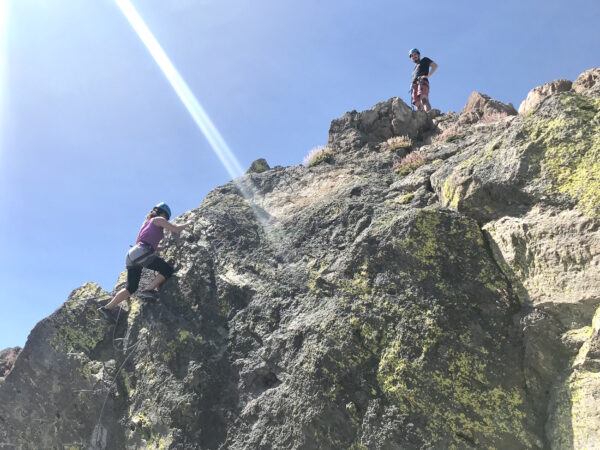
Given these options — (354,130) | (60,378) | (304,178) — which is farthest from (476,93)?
(60,378)

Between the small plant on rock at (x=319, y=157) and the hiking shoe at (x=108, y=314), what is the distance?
8.04 m

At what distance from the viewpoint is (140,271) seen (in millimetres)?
12289

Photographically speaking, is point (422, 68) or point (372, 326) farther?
point (422, 68)

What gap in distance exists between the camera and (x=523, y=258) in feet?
26.8

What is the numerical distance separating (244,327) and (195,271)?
2411 mm

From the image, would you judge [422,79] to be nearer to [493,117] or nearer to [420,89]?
[420,89]

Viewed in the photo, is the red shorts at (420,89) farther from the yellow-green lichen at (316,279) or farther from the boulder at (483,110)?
the yellow-green lichen at (316,279)

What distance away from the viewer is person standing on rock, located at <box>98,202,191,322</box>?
1185 cm

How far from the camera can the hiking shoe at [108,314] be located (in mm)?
12023

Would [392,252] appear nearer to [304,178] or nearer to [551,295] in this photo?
[551,295]

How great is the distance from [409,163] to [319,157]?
12.3ft

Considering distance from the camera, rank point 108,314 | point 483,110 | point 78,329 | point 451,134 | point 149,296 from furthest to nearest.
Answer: point 483,110
point 451,134
point 108,314
point 78,329
point 149,296

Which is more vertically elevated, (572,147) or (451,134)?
(451,134)

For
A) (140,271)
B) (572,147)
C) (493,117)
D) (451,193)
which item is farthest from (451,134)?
(140,271)
